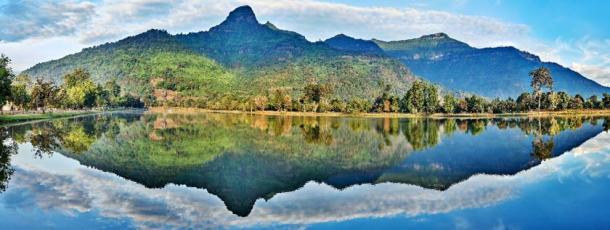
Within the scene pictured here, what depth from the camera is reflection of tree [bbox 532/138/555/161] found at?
3388 cm

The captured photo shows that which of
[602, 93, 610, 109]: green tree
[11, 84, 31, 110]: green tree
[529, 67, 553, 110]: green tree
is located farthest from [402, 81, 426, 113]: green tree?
[11, 84, 31, 110]: green tree

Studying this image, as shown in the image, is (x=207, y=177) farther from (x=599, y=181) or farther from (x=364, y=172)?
(x=599, y=181)

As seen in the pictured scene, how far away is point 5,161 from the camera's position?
28.9 meters

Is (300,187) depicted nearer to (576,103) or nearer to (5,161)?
(5,161)

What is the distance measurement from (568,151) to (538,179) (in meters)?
15.9

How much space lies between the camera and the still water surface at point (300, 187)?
1567 cm

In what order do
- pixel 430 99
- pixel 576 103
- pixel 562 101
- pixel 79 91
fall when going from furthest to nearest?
1. pixel 576 103
2. pixel 562 101
3. pixel 430 99
4. pixel 79 91

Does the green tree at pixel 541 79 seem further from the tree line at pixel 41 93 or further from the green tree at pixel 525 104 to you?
the tree line at pixel 41 93

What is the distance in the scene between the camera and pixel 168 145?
4212cm

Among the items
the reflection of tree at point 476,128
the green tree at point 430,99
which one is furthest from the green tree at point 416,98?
the reflection of tree at point 476,128

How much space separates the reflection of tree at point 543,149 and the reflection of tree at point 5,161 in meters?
31.4

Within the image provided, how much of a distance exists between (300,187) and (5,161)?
62.8 ft

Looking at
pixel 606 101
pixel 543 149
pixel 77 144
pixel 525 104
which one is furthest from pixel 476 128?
pixel 606 101

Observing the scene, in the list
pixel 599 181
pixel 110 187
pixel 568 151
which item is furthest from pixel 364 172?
pixel 568 151
